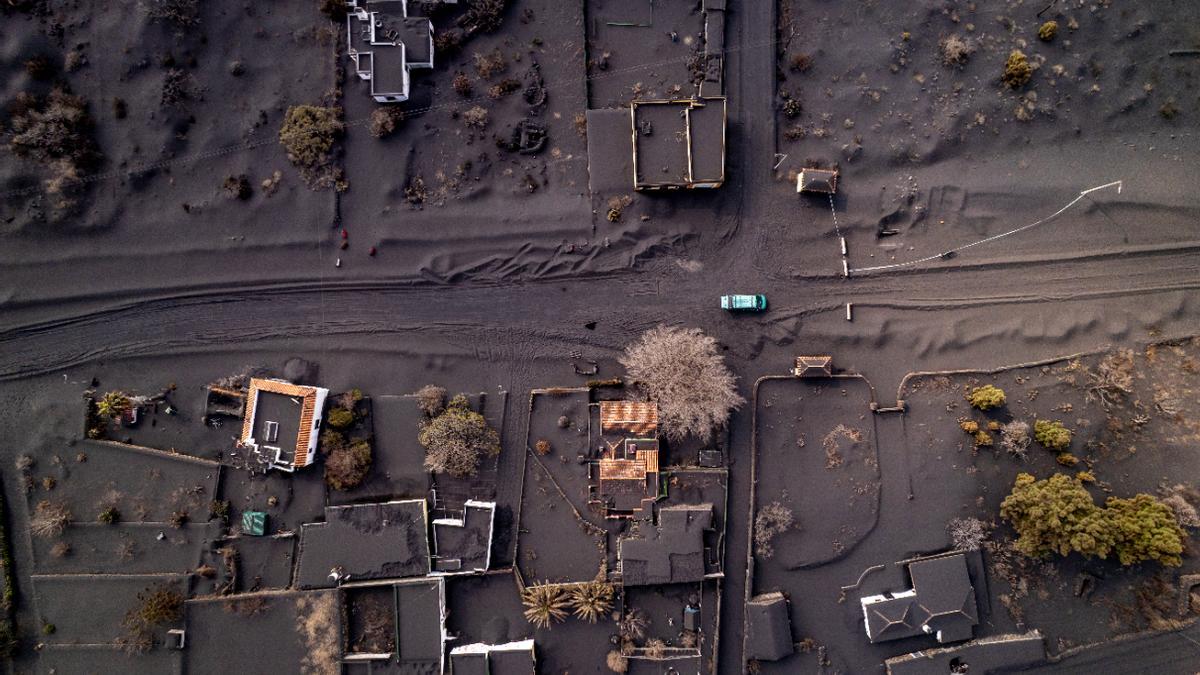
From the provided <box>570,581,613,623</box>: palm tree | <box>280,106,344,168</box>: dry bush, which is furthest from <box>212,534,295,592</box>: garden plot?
<box>280,106,344,168</box>: dry bush

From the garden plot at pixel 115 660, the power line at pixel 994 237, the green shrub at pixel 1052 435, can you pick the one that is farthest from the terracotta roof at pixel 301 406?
the green shrub at pixel 1052 435

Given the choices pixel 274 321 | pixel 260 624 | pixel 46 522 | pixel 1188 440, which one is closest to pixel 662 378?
pixel 274 321

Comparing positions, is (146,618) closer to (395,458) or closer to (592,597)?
(395,458)

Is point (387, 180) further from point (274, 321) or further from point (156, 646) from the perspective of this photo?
point (156, 646)

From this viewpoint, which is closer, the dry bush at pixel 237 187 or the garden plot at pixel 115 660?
the garden plot at pixel 115 660

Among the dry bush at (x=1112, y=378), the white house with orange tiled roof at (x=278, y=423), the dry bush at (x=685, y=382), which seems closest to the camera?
the white house with orange tiled roof at (x=278, y=423)

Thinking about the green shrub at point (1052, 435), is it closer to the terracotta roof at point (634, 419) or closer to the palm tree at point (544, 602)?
the terracotta roof at point (634, 419)

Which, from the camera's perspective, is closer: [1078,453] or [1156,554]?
[1156,554]
